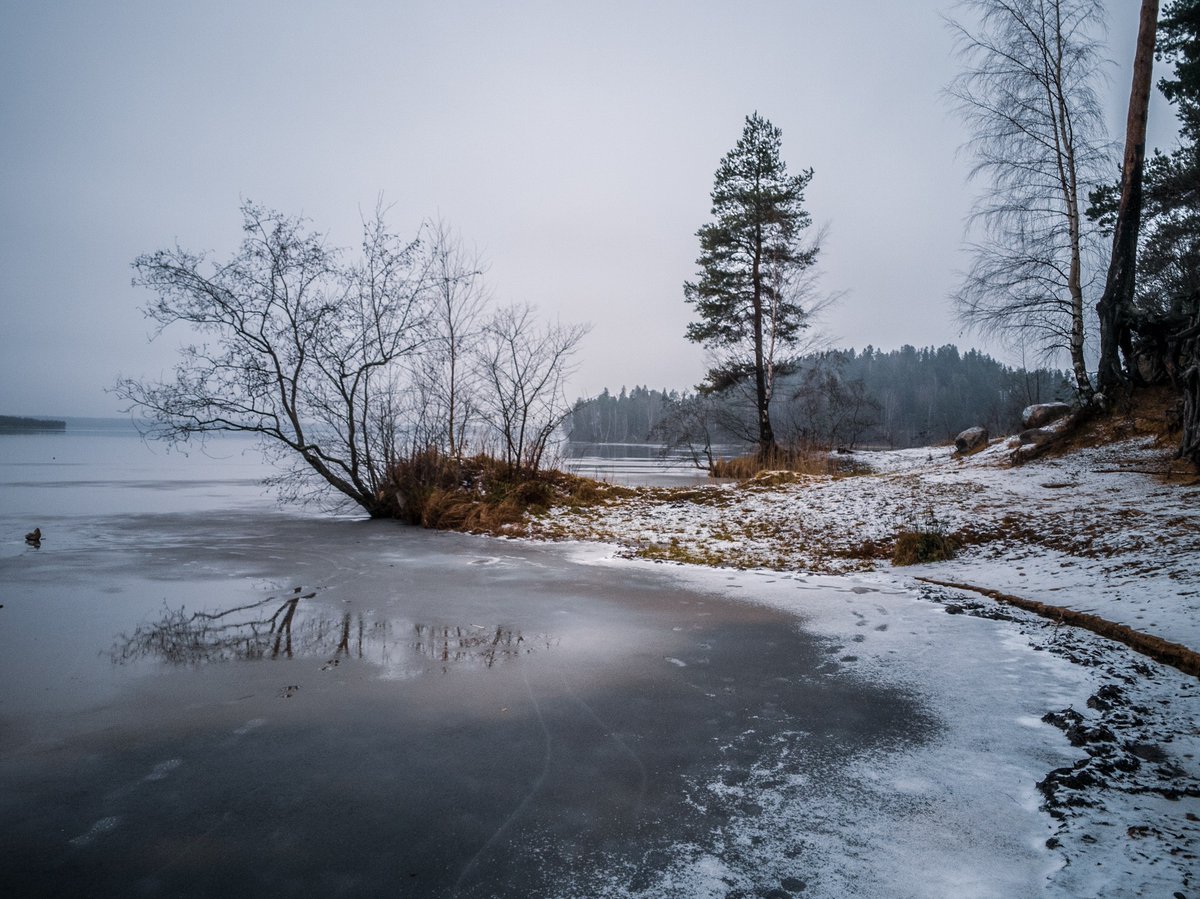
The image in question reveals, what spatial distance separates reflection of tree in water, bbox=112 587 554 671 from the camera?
3.78m

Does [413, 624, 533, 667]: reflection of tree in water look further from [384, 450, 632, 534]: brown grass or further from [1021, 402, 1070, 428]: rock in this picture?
[1021, 402, 1070, 428]: rock

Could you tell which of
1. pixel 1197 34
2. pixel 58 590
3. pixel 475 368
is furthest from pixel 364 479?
pixel 1197 34

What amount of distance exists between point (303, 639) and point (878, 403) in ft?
87.7

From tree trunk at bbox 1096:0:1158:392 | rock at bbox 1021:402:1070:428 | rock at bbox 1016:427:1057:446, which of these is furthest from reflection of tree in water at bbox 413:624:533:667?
rock at bbox 1021:402:1070:428

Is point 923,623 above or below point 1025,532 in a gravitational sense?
below

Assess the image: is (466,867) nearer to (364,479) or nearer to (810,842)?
(810,842)

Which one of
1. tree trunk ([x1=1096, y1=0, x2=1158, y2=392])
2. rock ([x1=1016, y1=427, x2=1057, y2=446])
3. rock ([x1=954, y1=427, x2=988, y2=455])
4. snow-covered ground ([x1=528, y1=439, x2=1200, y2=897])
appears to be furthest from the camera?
rock ([x1=954, y1=427, x2=988, y2=455])

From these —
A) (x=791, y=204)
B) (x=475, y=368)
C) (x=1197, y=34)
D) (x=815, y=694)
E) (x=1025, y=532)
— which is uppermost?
(x=1197, y=34)

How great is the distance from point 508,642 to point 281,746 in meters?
1.66

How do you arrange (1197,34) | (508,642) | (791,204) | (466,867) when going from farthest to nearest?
1. (791,204)
2. (1197,34)
3. (508,642)
4. (466,867)

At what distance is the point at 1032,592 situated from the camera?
4742 mm

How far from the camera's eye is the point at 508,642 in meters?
4.10

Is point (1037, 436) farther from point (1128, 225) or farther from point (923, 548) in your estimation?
point (923, 548)

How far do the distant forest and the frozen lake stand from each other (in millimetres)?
7426
